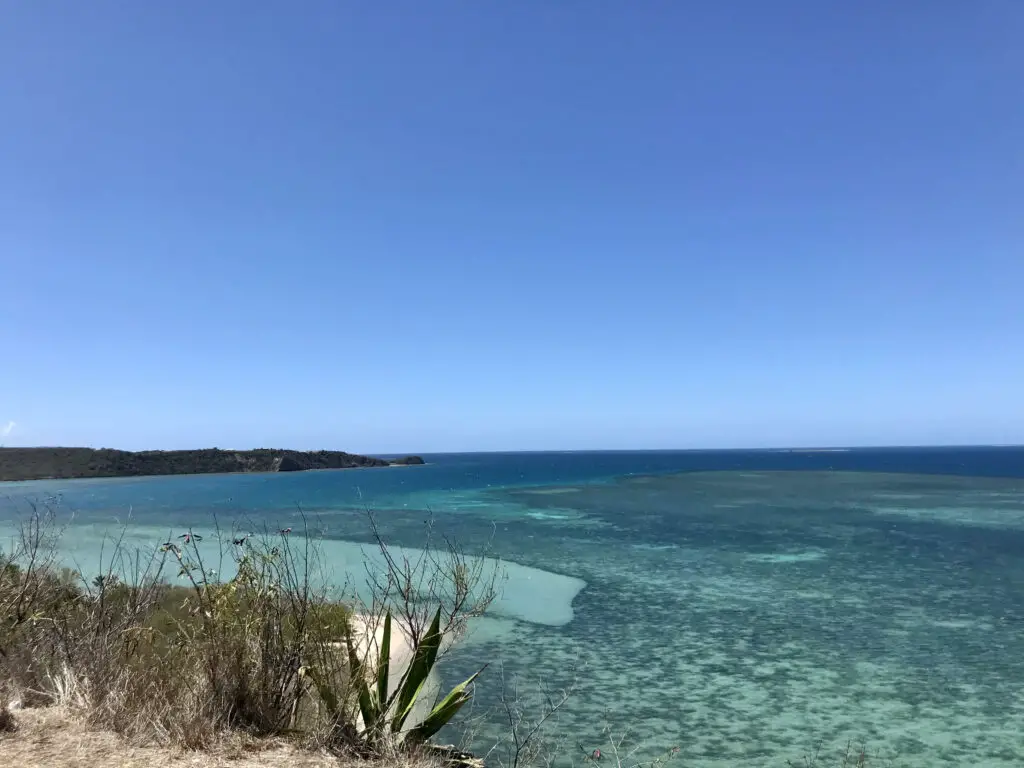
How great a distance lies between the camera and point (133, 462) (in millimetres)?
118000

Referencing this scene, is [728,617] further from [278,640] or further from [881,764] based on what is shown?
[278,640]

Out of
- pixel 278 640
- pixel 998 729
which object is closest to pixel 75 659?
pixel 278 640

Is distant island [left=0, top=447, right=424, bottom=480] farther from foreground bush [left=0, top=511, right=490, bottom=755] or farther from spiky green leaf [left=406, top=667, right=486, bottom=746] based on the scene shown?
spiky green leaf [left=406, top=667, right=486, bottom=746]

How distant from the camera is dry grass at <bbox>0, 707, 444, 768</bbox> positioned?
211 inches

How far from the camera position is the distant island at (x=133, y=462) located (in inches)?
4195

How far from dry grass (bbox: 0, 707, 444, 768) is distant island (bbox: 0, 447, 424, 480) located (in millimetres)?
119856

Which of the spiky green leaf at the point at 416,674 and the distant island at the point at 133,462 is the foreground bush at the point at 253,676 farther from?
the distant island at the point at 133,462

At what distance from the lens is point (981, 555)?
2670cm

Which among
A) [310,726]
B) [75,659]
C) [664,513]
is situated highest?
[75,659]

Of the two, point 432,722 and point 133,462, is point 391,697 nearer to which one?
point 432,722

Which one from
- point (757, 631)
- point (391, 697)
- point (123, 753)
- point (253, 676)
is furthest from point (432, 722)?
point (757, 631)

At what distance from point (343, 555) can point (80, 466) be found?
107992mm

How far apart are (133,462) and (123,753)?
425ft

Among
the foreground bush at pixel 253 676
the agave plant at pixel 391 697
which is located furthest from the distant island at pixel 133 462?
the agave plant at pixel 391 697
